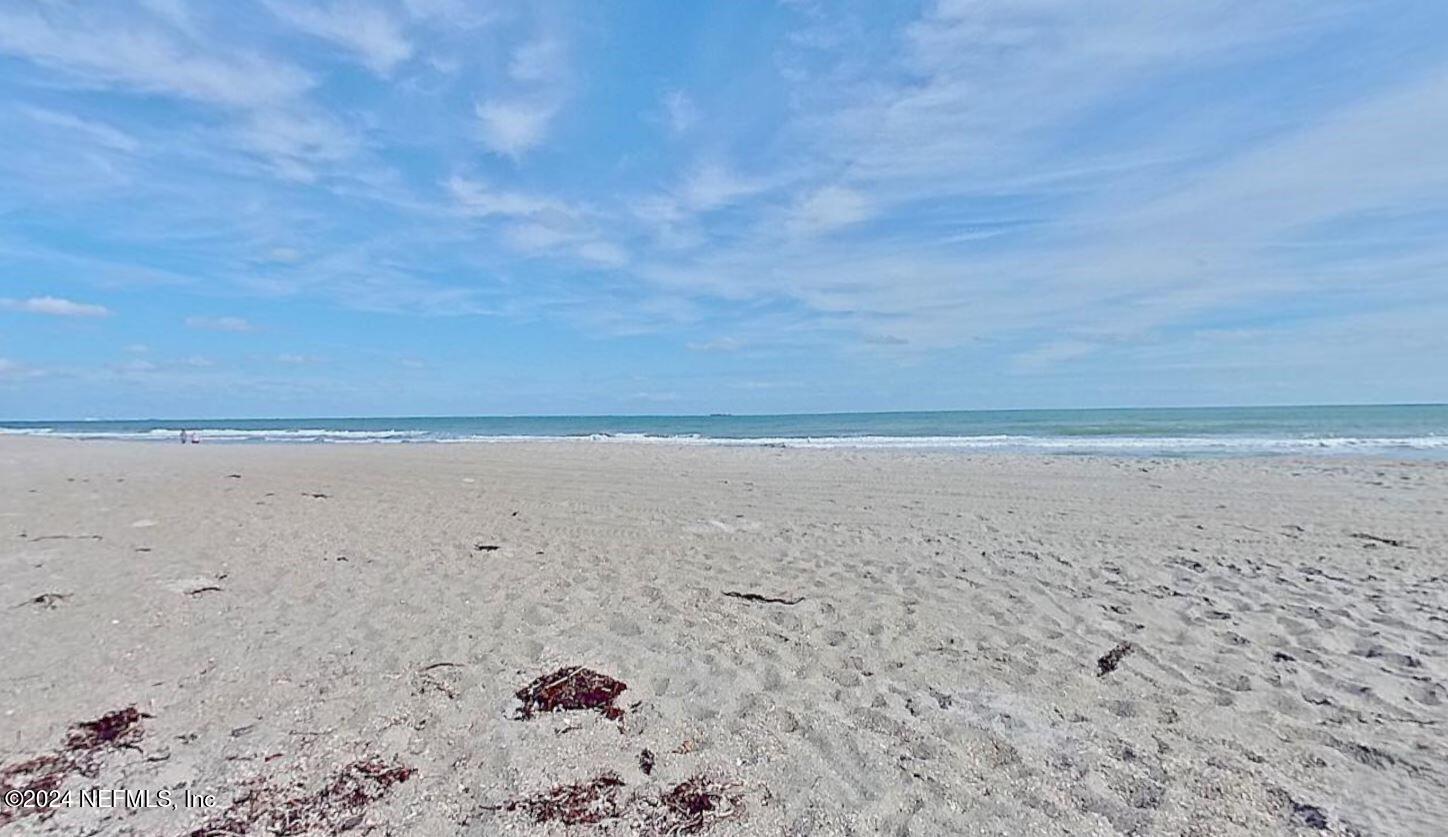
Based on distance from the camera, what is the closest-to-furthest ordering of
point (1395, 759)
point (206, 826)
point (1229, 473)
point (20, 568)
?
point (206, 826) → point (1395, 759) → point (20, 568) → point (1229, 473)

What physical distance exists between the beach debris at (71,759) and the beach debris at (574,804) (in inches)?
69.5

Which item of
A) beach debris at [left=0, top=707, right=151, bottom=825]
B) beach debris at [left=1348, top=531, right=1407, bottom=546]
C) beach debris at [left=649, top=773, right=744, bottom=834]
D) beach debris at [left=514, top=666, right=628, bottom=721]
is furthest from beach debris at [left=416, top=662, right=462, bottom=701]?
beach debris at [left=1348, top=531, right=1407, bottom=546]

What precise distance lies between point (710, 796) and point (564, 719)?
974mm

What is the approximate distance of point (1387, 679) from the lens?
3.91 meters

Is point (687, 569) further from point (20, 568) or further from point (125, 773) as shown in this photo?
point (20, 568)

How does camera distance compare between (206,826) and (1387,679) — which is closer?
(206,826)

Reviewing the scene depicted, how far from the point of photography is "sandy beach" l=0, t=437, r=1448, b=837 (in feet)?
9.17

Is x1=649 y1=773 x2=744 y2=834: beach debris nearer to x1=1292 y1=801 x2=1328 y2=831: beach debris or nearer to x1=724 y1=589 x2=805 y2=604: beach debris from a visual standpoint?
x1=1292 y1=801 x2=1328 y2=831: beach debris

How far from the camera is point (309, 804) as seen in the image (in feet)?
9.04

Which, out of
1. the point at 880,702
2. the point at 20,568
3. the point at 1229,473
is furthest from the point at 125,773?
the point at 1229,473

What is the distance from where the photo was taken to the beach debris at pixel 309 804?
8.61ft

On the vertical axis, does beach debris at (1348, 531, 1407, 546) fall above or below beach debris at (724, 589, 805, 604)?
below

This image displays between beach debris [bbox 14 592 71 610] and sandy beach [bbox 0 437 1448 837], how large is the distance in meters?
0.04

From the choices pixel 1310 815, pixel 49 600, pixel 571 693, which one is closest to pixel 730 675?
pixel 571 693
